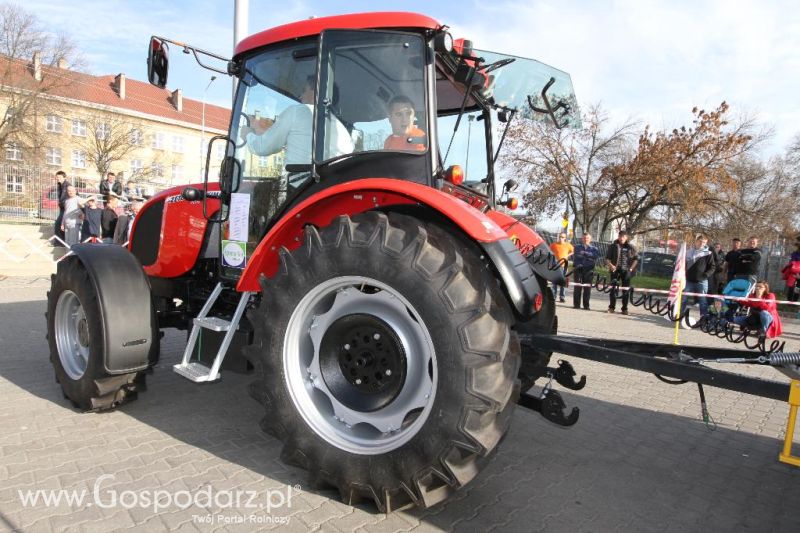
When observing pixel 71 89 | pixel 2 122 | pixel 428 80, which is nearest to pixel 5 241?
pixel 428 80

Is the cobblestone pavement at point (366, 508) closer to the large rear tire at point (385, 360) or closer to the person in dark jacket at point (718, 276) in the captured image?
the large rear tire at point (385, 360)

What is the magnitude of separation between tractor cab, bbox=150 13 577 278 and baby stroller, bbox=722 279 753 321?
25.0 feet

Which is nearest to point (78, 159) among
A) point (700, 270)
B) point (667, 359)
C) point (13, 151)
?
point (13, 151)

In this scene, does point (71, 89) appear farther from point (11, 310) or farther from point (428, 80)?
point (428, 80)

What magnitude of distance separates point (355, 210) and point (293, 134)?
782mm

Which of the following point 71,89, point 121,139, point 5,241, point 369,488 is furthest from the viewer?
point 121,139

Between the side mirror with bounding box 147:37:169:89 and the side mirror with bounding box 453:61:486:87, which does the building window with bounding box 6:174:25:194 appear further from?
the side mirror with bounding box 453:61:486:87

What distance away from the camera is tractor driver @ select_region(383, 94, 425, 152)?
2779mm

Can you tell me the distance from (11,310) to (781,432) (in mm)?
9317

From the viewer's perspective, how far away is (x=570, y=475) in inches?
124

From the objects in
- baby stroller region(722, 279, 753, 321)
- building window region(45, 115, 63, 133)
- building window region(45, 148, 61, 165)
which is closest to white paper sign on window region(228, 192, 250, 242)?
baby stroller region(722, 279, 753, 321)

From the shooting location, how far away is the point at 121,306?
342 cm

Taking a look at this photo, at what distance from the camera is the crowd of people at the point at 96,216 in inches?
398

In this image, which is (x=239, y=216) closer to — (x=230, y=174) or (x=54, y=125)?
(x=230, y=174)
